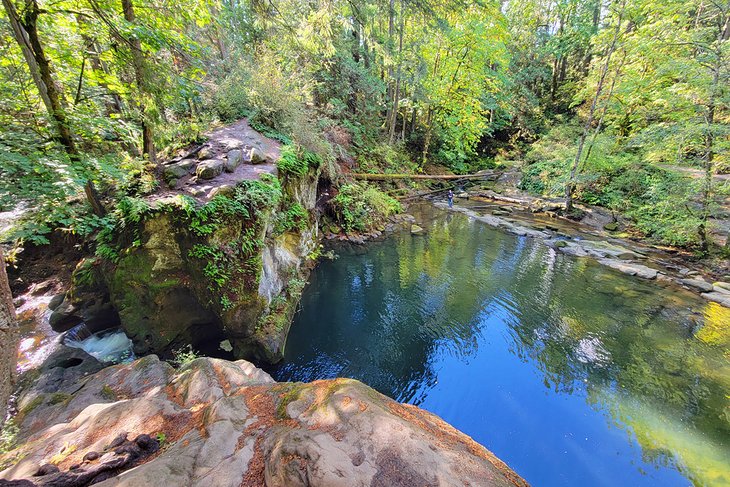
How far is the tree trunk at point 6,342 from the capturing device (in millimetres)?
2625

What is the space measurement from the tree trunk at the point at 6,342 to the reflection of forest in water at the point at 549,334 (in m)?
4.24

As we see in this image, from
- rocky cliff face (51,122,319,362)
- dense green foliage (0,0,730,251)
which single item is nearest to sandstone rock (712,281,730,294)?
dense green foliage (0,0,730,251)

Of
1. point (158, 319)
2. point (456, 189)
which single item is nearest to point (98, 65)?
point (158, 319)

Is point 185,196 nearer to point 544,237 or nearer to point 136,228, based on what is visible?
point 136,228

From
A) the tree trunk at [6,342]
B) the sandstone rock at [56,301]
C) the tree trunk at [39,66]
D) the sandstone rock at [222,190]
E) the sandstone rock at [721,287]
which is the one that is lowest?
the sandstone rock at [721,287]

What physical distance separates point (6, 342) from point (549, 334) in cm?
984

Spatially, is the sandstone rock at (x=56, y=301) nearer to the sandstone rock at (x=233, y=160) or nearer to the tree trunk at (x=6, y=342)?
the sandstone rock at (x=233, y=160)

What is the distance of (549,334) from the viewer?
310 inches

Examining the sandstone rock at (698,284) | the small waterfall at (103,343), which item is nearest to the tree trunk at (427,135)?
the sandstone rock at (698,284)

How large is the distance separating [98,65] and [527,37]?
112ft

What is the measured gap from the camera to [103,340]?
6465 mm

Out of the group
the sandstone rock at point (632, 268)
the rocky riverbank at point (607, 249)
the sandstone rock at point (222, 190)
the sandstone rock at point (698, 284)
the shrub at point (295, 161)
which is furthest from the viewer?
the sandstone rock at point (632, 268)

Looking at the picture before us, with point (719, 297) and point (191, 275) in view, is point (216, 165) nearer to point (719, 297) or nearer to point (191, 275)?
point (191, 275)

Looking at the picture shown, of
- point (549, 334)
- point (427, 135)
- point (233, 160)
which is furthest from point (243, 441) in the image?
point (427, 135)
